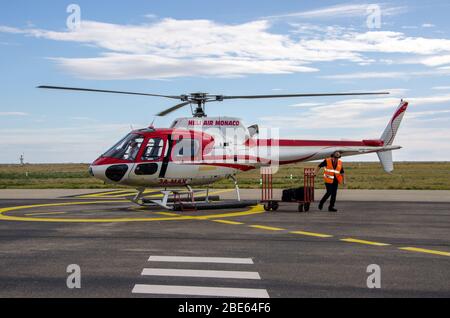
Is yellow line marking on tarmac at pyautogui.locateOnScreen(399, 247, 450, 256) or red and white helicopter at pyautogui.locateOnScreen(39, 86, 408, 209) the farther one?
red and white helicopter at pyautogui.locateOnScreen(39, 86, 408, 209)

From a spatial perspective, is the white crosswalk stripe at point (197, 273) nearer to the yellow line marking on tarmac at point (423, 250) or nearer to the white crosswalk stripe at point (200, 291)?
the white crosswalk stripe at point (200, 291)

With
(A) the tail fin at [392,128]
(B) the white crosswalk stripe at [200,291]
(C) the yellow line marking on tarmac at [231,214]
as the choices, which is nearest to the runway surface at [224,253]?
(B) the white crosswalk stripe at [200,291]

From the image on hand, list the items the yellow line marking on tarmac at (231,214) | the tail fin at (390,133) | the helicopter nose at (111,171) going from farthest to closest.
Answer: the tail fin at (390,133), the helicopter nose at (111,171), the yellow line marking on tarmac at (231,214)

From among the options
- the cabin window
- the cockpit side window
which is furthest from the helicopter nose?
the cabin window

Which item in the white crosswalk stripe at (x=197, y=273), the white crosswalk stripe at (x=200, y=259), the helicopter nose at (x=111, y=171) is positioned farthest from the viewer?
the helicopter nose at (x=111, y=171)

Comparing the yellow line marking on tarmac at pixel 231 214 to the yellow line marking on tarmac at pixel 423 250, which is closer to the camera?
the yellow line marking on tarmac at pixel 423 250

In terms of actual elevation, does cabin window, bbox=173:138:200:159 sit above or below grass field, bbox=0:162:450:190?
above

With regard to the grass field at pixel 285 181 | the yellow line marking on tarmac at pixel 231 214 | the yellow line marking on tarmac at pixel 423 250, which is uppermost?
the yellow line marking on tarmac at pixel 423 250

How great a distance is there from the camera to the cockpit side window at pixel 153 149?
18.8 metres

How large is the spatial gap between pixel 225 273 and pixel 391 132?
16.6 meters

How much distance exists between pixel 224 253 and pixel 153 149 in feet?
29.2

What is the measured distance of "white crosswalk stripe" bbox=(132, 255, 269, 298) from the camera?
7449 mm

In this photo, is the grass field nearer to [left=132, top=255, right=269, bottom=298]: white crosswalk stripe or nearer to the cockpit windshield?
the cockpit windshield

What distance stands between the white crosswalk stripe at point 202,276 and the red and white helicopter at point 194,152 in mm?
8820
